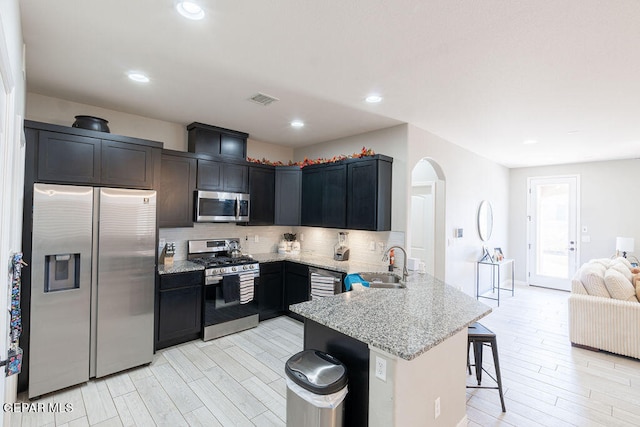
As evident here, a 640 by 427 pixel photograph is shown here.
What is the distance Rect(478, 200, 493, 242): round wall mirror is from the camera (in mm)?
5719

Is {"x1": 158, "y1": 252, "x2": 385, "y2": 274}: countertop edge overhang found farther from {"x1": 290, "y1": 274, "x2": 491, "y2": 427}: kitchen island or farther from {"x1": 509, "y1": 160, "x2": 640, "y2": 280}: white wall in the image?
{"x1": 509, "y1": 160, "x2": 640, "y2": 280}: white wall

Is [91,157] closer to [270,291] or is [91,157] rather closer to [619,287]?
[270,291]

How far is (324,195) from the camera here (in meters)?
4.41

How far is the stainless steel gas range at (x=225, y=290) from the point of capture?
3697 millimetres

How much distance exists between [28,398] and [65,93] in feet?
9.45

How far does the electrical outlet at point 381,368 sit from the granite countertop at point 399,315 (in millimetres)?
101

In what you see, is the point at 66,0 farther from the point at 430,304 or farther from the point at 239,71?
the point at 430,304

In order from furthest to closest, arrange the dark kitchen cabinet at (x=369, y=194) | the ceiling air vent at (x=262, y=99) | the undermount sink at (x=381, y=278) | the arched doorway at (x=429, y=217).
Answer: the arched doorway at (x=429, y=217) → the dark kitchen cabinet at (x=369, y=194) → the undermount sink at (x=381, y=278) → the ceiling air vent at (x=262, y=99)

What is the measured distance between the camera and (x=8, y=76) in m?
1.27

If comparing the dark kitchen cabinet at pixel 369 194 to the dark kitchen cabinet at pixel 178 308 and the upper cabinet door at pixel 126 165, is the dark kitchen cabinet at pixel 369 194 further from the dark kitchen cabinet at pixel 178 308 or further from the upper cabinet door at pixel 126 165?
the upper cabinet door at pixel 126 165


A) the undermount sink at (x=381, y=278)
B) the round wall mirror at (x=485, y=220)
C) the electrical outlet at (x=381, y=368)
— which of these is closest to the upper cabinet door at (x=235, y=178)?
the undermount sink at (x=381, y=278)

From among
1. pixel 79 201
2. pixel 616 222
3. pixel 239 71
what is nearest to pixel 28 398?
pixel 79 201

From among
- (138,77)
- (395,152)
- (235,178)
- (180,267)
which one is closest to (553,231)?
(395,152)

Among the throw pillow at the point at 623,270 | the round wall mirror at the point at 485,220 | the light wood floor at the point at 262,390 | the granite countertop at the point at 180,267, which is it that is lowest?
the light wood floor at the point at 262,390
